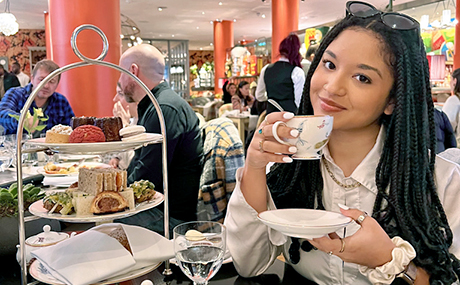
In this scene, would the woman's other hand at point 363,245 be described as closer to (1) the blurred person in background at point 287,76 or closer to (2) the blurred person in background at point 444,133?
(2) the blurred person in background at point 444,133

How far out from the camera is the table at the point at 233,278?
38.5 inches

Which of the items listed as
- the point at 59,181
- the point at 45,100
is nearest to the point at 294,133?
the point at 59,181

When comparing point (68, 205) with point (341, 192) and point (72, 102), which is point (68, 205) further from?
point (72, 102)

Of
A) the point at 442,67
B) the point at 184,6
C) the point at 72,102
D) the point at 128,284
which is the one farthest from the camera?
the point at 184,6

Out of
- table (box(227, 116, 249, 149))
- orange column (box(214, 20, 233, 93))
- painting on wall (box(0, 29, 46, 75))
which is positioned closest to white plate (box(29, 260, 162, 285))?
table (box(227, 116, 249, 149))

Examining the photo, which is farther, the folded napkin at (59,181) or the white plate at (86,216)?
the folded napkin at (59,181)

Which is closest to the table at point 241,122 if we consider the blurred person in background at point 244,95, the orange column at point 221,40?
the blurred person in background at point 244,95

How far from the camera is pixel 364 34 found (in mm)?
1011

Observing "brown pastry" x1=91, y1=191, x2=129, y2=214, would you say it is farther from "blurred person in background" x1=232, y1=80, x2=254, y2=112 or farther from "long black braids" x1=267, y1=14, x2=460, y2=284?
"blurred person in background" x1=232, y1=80, x2=254, y2=112

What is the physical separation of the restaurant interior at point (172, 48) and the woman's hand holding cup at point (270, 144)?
0.97 ft

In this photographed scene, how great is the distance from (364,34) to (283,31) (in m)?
8.21

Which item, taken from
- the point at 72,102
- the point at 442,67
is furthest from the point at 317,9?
the point at 72,102

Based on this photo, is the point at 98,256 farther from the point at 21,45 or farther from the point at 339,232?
the point at 21,45

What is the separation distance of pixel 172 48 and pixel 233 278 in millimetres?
19378
